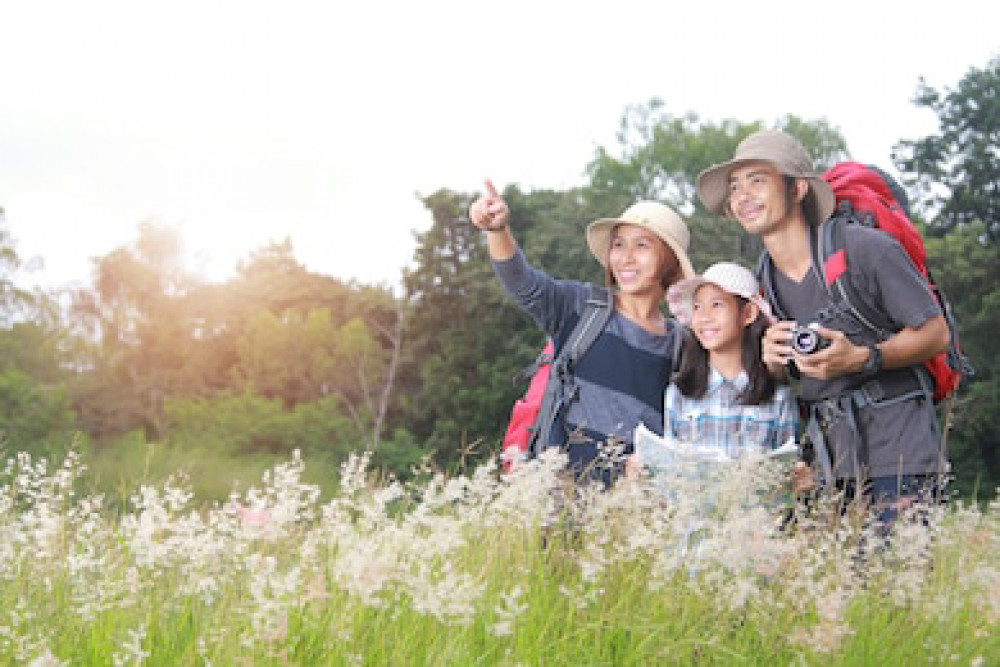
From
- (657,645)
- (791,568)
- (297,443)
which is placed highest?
(791,568)

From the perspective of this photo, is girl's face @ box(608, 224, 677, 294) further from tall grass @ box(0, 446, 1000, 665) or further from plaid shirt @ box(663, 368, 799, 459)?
tall grass @ box(0, 446, 1000, 665)

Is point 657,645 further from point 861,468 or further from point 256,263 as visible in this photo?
point 256,263

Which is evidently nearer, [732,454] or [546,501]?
[546,501]

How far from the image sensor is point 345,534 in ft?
9.55

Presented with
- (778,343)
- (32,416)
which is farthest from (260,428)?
(778,343)

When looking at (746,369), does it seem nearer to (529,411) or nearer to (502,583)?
(529,411)

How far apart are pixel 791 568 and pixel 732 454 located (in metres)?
1.16

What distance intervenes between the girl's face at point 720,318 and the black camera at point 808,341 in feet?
1.63

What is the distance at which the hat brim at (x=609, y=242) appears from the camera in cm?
440

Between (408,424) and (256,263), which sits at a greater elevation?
(256,263)

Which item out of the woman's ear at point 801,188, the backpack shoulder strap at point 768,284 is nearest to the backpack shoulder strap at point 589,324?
the backpack shoulder strap at point 768,284

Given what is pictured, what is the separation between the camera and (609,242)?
472 centimetres

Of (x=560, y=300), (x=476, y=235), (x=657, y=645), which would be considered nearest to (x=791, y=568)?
(x=657, y=645)

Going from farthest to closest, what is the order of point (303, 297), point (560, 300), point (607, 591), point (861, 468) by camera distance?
1. point (303, 297)
2. point (560, 300)
3. point (861, 468)
4. point (607, 591)
